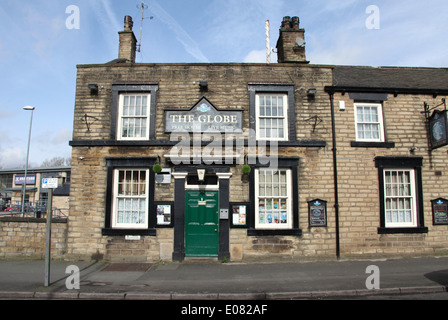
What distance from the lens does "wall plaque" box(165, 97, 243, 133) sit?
955 centimetres

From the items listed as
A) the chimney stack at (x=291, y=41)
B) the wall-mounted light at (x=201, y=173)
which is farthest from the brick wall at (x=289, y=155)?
the wall-mounted light at (x=201, y=173)

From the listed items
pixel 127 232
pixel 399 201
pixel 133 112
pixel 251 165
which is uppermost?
pixel 133 112

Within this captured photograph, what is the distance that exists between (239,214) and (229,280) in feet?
7.99

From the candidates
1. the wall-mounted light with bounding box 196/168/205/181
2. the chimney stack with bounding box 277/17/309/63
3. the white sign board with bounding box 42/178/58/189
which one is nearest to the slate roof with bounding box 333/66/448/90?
the chimney stack with bounding box 277/17/309/63

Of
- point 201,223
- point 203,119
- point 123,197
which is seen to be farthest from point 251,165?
point 123,197

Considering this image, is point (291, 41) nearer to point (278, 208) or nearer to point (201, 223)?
point (278, 208)

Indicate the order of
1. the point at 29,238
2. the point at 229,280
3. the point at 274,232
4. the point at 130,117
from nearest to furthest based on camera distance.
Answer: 1. the point at 229,280
2. the point at 274,232
3. the point at 29,238
4. the point at 130,117

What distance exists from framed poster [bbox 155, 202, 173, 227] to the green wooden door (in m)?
0.52

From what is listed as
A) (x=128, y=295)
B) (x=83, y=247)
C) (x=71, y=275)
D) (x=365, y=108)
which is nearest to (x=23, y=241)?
(x=83, y=247)

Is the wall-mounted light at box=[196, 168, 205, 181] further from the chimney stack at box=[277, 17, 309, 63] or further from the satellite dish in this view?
the satellite dish

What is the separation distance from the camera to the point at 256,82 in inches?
386

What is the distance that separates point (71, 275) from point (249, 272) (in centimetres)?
479

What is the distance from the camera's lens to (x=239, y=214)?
9.12 m

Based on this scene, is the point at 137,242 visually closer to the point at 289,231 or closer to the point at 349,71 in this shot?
the point at 289,231
